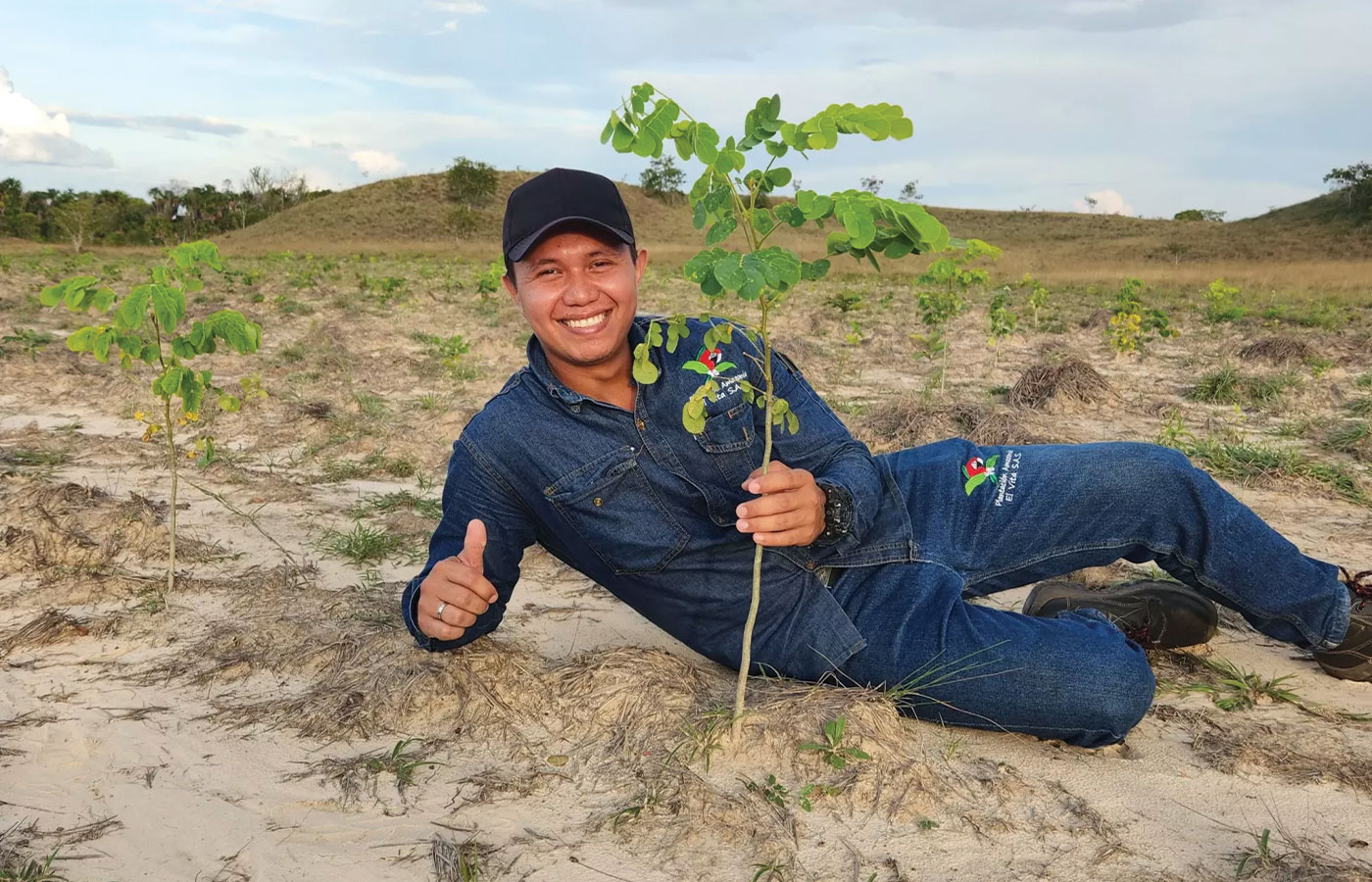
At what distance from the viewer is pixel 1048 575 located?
8.23 ft

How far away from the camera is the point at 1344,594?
7.45 feet

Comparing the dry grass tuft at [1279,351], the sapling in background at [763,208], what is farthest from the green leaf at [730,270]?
the dry grass tuft at [1279,351]

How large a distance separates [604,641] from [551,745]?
0.67 metres

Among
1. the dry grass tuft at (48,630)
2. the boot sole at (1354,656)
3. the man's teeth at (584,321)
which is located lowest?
the dry grass tuft at (48,630)

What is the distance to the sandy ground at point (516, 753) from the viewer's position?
1.77 meters

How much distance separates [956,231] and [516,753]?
52.8 metres

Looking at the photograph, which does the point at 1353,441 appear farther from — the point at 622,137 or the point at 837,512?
the point at 622,137

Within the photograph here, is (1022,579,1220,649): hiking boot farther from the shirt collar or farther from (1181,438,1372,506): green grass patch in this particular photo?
(1181,438,1372,506): green grass patch

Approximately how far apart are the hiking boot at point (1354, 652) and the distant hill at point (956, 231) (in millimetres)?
34001

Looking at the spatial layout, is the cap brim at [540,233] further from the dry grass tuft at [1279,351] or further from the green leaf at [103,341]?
the dry grass tuft at [1279,351]

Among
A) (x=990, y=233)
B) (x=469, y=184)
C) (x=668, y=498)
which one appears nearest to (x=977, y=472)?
(x=668, y=498)

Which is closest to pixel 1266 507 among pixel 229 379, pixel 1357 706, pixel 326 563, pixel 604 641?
pixel 1357 706

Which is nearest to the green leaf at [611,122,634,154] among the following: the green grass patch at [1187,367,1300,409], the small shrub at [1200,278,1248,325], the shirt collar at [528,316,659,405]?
the shirt collar at [528,316,659,405]

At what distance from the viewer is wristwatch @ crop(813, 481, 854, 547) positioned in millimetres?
2018
